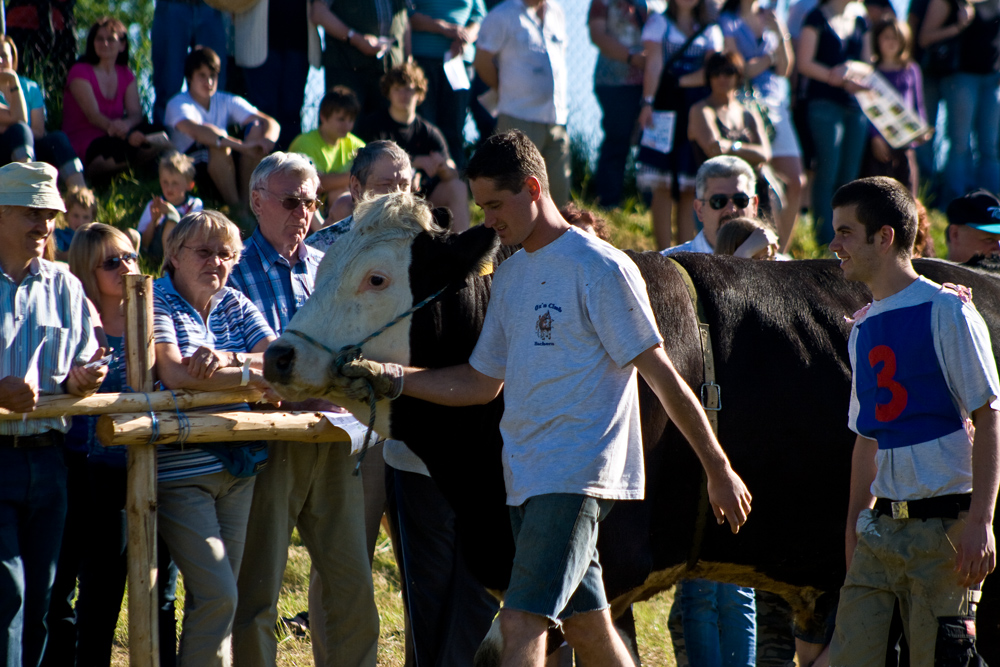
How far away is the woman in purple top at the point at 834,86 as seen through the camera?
1084 cm

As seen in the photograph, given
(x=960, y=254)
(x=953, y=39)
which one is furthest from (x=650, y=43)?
(x=960, y=254)

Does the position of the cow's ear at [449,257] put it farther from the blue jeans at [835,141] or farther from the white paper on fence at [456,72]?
the blue jeans at [835,141]

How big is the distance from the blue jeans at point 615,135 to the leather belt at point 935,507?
24.8 feet

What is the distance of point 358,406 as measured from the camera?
427 cm

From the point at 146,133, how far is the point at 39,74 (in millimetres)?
1562

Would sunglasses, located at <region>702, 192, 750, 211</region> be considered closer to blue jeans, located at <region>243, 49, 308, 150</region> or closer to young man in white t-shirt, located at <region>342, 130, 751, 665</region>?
young man in white t-shirt, located at <region>342, 130, 751, 665</region>

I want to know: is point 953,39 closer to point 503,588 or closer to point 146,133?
point 146,133

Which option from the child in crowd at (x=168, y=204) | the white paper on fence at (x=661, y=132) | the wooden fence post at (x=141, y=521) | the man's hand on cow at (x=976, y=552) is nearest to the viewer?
the man's hand on cow at (x=976, y=552)

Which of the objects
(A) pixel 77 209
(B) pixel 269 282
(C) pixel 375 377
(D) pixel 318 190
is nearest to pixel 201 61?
(A) pixel 77 209

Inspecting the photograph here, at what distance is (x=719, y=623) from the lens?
18.1 feet

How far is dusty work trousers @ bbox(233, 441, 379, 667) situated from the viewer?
484 centimetres

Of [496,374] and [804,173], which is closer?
[496,374]

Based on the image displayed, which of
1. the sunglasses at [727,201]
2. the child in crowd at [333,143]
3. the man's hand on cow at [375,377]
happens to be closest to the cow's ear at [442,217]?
the man's hand on cow at [375,377]

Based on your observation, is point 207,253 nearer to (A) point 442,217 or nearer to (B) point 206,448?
(B) point 206,448
